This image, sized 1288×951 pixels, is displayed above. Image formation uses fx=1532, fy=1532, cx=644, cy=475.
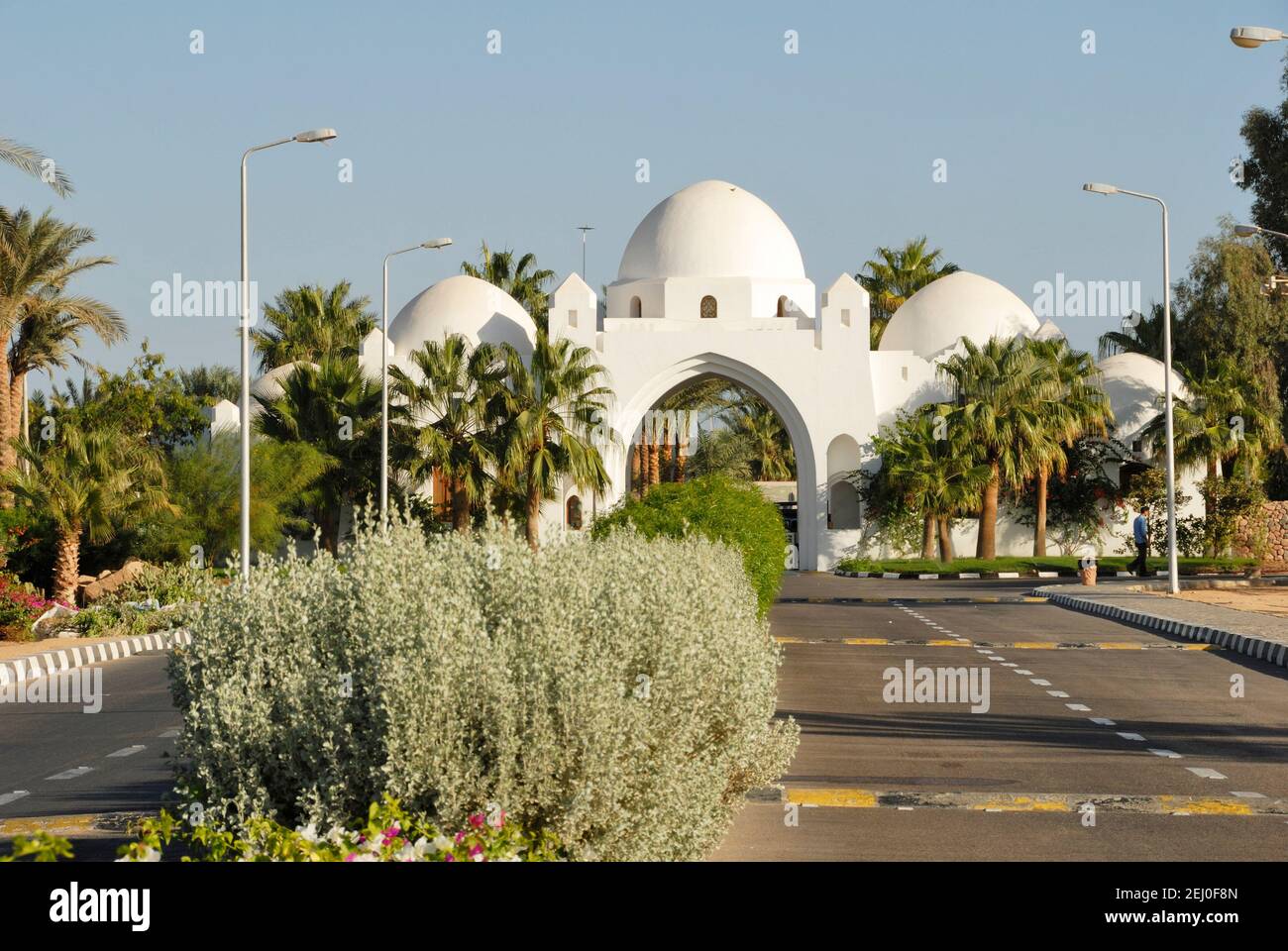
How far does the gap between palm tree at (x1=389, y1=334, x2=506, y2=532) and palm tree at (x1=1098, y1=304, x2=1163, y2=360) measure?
27263 millimetres

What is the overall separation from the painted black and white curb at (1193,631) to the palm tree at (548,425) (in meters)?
17.5

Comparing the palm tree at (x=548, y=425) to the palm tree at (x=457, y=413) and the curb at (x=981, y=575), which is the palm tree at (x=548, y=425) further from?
the curb at (x=981, y=575)

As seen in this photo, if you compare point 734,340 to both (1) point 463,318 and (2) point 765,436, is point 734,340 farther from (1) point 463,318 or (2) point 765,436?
(2) point 765,436

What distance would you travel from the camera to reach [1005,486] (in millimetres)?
49531

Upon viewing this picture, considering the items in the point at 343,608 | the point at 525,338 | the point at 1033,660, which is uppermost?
the point at 525,338

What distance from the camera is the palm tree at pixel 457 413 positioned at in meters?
42.5

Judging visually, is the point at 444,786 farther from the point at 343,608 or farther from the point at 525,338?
the point at 525,338

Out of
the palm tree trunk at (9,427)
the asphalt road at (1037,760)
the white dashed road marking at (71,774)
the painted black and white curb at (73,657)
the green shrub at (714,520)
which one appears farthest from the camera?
the palm tree trunk at (9,427)

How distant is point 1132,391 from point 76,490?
1458 inches

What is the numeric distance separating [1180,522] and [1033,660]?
3089 cm

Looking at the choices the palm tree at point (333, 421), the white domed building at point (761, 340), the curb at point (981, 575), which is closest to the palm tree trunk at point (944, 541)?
the white domed building at point (761, 340)

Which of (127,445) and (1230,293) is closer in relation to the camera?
(127,445)

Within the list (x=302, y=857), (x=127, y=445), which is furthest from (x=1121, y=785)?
(x=127, y=445)

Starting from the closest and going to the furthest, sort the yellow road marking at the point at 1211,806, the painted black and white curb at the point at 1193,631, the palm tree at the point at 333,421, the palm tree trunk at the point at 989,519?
the yellow road marking at the point at 1211,806 < the painted black and white curb at the point at 1193,631 < the palm tree at the point at 333,421 < the palm tree trunk at the point at 989,519
